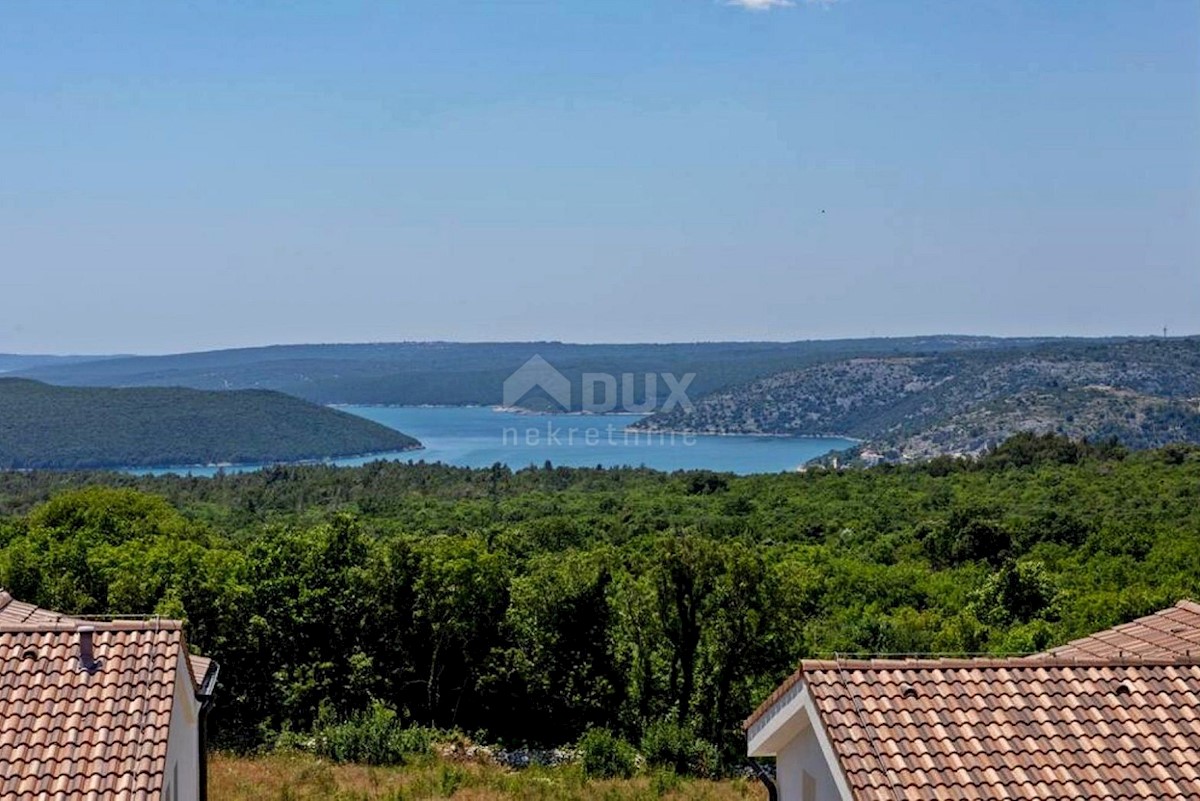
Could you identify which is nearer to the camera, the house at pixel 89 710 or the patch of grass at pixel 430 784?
the house at pixel 89 710

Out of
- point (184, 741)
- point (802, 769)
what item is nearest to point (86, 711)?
point (184, 741)

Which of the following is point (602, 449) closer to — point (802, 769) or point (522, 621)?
point (522, 621)

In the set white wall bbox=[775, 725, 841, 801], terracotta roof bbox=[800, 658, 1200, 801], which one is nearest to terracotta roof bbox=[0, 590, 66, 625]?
white wall bbox=[775, 725, 841, 801]

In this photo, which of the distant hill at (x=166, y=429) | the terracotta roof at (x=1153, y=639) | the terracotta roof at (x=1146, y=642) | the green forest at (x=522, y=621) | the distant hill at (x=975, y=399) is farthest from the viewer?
the distant hill at (x=166, y=429)

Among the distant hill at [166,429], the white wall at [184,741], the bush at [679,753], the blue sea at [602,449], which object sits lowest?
the blue sea at [602,449]

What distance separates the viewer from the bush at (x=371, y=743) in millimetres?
18438

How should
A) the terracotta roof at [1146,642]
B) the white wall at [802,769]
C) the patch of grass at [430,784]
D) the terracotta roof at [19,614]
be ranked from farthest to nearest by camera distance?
the patch of grass at [430,784]
the terracotta roof at [19,614]
the terracotta roof at [1146,642]
the white wall at [802,769]

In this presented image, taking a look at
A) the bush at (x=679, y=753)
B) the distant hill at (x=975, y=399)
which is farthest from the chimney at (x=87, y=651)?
the distant hill at (x=975, y=399)

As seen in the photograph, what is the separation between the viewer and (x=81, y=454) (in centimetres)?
12800

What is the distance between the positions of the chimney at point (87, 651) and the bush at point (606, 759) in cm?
1183

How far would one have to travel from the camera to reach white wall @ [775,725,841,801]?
7000 mm

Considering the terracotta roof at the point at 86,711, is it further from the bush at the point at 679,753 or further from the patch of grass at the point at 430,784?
the bush at the point at 679,753

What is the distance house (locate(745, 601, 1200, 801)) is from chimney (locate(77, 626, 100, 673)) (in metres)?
4.27

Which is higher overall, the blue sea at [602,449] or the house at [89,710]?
the house at [89,710]
